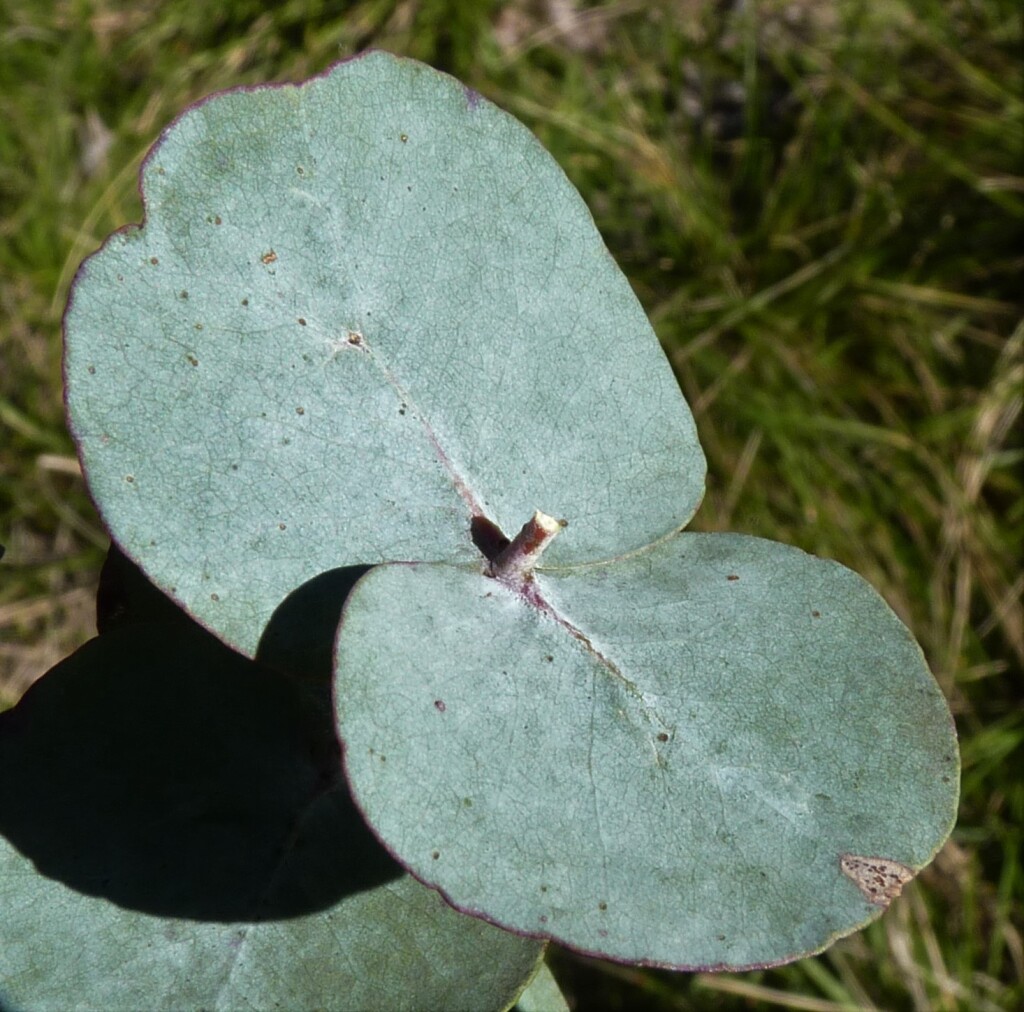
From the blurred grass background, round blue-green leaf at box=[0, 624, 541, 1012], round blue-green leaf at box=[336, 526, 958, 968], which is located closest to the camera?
round blue-green leaf at box=[336, 526, 958, 968]

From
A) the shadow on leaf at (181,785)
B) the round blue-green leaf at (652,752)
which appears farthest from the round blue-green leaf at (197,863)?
the round blue-green leaf at (652,752)

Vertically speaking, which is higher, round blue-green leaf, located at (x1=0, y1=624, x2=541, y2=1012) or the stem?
the stem

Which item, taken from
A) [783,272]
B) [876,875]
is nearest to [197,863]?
[876,875]

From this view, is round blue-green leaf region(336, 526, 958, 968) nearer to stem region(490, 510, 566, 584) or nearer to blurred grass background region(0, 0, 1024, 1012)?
stem region(490, 510, 566, 584)

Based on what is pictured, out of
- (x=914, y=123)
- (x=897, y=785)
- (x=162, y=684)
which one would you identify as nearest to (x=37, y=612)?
(x=162, y=684)

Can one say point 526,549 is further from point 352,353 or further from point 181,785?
point 181,785

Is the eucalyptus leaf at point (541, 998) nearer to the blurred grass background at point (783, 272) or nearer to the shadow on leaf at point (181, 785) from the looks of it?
the shadow on leaf at point (181, 785)

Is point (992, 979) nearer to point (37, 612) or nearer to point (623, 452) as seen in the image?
point (623, 452)

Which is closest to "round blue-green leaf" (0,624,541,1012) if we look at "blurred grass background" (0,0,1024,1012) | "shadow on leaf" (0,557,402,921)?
"shadow on leaf" (0,557,402,921)
